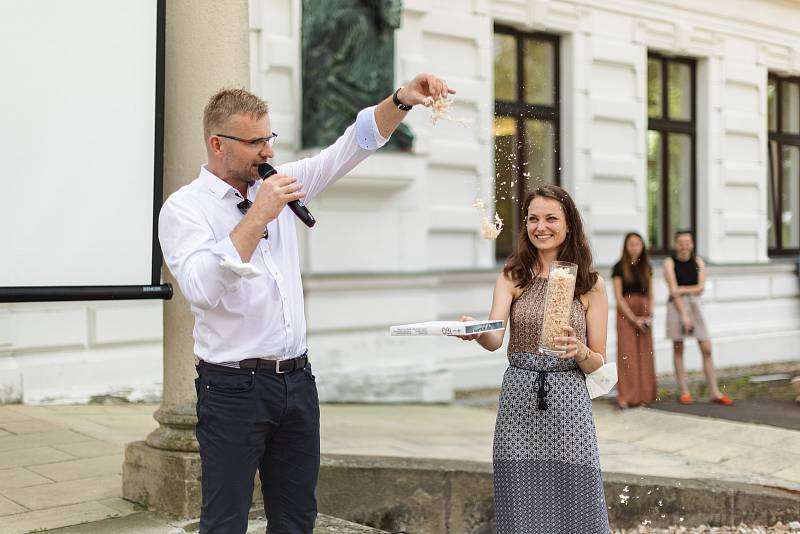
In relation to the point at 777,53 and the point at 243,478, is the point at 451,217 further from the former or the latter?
the point at 243,478

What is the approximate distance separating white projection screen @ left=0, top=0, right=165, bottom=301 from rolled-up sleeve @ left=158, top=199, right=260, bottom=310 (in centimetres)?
146

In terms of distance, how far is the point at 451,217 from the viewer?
10164 mm

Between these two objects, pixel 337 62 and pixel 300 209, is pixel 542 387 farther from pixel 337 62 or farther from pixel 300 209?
pixel 337 62

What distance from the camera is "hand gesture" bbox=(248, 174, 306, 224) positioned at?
269 centimetres

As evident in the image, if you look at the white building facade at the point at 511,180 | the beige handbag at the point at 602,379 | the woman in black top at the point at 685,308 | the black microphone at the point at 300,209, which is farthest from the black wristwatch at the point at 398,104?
the woman in black top at the point at 685,308

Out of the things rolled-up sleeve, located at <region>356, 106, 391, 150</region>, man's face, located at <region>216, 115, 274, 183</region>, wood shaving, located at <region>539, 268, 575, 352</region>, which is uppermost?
rolled-up sleeve, located at <region>356, 106, 391, 150</region>

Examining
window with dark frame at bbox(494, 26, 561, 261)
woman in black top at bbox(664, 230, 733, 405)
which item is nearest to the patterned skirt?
woman in black top at bbox(664, 230, 733, 405)

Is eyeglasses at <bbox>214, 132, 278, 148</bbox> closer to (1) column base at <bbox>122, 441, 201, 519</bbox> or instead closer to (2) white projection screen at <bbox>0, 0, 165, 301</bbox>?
(2) white projection screen at <bbox>0, 0, 165, 301</bbox>

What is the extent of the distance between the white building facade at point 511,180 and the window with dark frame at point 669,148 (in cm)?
3

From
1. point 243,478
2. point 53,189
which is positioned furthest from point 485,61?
point 243,478

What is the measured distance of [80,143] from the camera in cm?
425

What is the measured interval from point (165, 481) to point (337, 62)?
5303 mm

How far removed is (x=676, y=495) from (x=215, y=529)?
3156 mm

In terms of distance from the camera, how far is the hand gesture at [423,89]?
3275 millimetres
